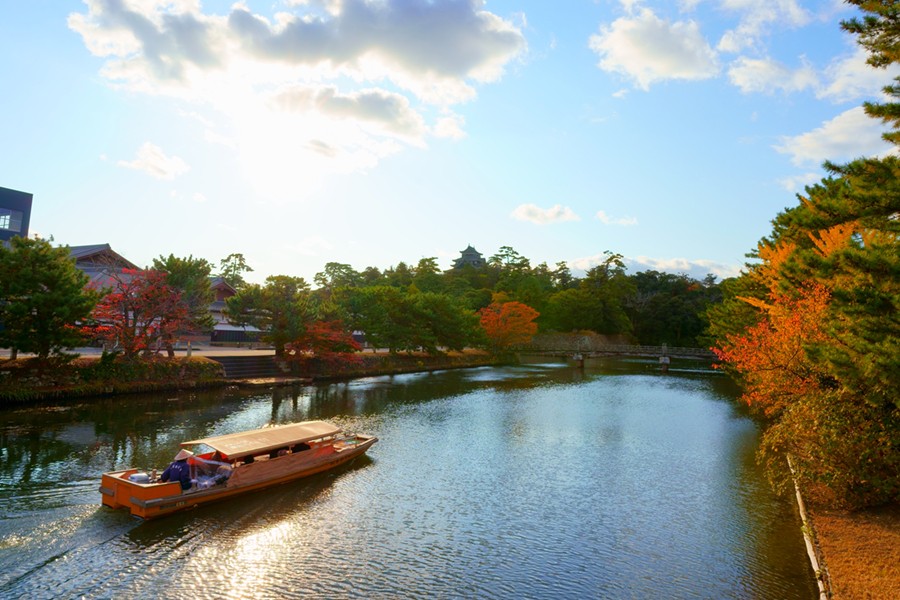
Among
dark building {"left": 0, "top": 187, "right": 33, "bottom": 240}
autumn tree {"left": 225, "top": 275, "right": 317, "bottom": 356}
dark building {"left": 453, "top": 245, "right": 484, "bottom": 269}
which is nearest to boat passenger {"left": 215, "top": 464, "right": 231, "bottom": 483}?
autumn tree {"left": 225, "top": 275, "right": 317, "bottom": 356}

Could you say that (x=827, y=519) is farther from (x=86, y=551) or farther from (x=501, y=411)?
(x=501, y=411)

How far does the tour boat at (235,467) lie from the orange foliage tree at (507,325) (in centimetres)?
4524

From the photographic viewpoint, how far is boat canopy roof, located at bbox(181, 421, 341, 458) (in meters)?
14.8

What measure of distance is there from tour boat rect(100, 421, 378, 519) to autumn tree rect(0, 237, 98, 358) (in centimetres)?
1322

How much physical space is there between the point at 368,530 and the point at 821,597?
8.88 meters

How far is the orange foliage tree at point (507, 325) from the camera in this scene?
63.7 m

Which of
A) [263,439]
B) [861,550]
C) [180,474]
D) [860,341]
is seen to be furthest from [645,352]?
[180,474]

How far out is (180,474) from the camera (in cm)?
1338

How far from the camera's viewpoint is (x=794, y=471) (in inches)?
579

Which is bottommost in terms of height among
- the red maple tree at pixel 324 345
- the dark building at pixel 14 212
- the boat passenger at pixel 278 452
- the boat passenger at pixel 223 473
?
the boat passenger at pixel 223 473

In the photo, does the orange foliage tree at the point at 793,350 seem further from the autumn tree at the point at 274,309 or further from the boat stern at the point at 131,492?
the autumn tree at the point at 274,309

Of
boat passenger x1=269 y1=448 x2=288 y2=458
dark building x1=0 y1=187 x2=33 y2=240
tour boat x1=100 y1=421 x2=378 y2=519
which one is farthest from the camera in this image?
dark building x1=0 y1=187 x2=33 y2=240

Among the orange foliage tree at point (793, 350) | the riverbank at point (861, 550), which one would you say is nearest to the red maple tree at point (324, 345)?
the orange foliage tree at point (793, 350)

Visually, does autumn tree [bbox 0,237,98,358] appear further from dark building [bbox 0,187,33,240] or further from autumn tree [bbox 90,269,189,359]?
dark building [bbox 0,187,33,240]
